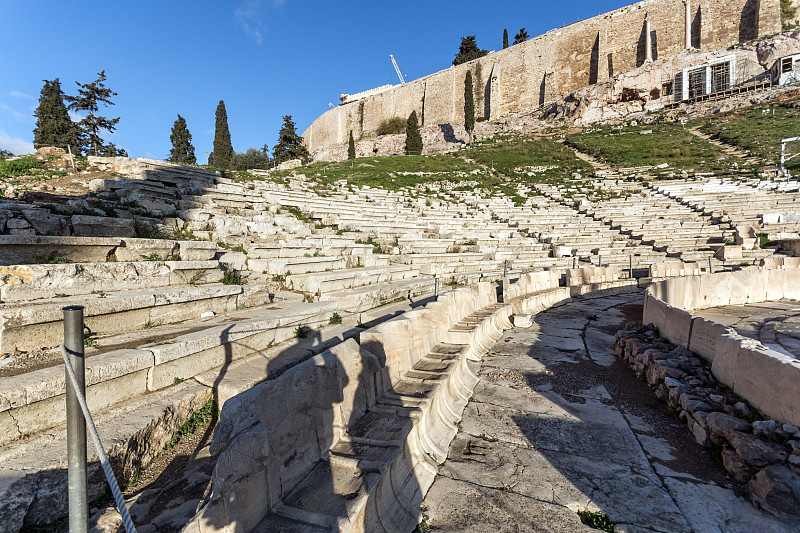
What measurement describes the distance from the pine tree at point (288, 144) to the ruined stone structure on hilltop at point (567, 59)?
1029 inches

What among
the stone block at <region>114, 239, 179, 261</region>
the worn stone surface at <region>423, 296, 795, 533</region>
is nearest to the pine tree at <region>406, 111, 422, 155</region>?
the stone block at <region>114, 239, 179, 261</region>

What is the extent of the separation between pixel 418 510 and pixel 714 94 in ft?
163

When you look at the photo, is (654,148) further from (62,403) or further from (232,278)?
(62,403)

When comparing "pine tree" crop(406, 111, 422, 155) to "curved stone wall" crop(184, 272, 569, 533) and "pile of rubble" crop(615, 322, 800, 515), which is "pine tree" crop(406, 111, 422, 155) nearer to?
"pile of rubble" crop(615, 322, 800, 515)

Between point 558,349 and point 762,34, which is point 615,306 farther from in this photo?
point 762,34

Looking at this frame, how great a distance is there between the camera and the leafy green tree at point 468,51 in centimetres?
6031

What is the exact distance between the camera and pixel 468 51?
61375mm

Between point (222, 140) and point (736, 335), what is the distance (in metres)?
36.9

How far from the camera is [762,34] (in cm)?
3512

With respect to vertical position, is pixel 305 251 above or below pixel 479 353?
above

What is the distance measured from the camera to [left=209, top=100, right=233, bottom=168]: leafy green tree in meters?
31.8

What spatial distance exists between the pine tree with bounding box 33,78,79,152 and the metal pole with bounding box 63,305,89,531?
100 ft

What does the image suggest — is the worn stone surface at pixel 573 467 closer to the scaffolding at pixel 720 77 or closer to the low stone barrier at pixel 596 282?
the low stone barrier at pixel 596 282

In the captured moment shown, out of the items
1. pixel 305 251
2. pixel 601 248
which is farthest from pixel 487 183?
pixel 305 251
